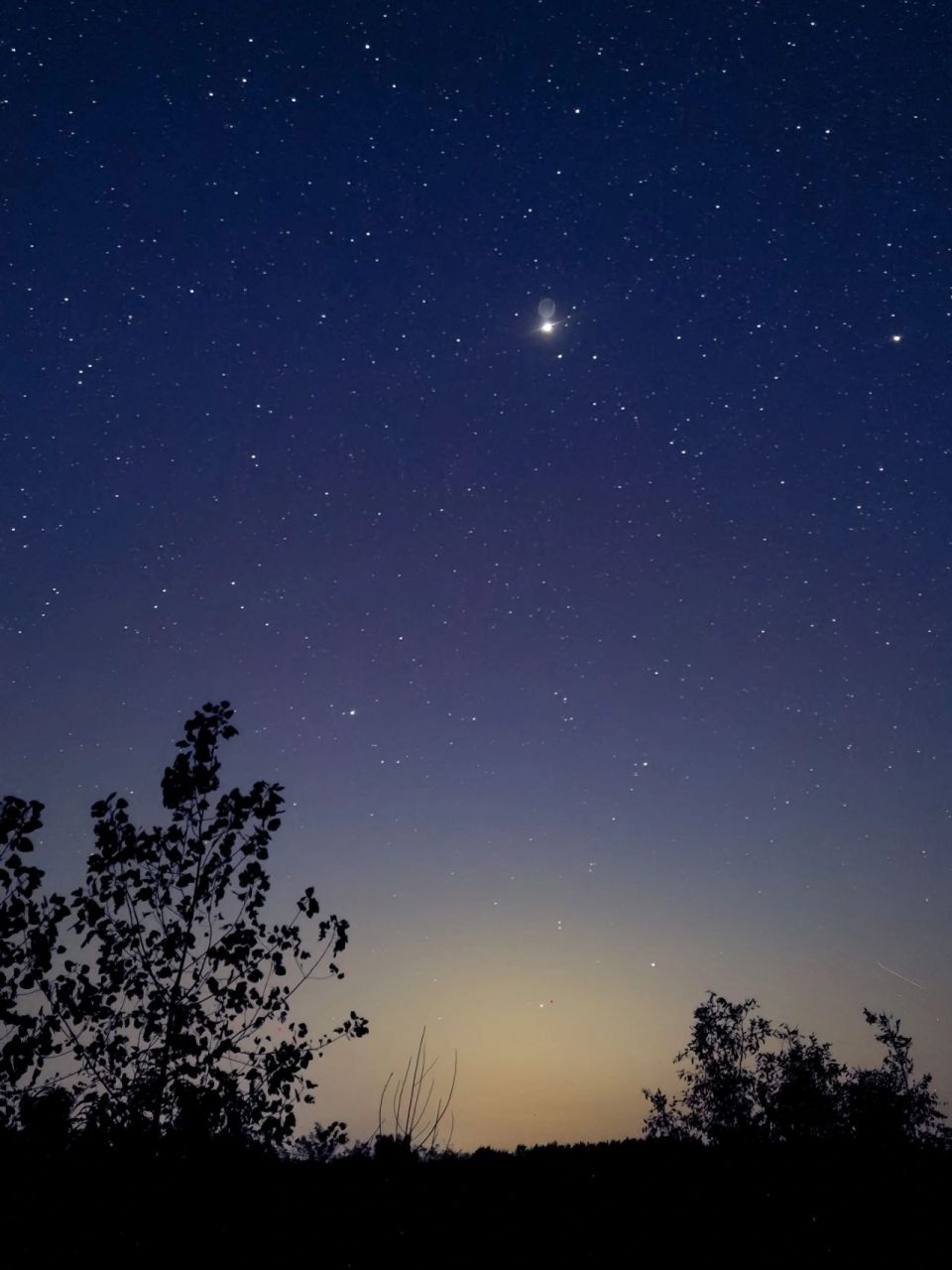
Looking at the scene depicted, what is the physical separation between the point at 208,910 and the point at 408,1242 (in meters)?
5.07

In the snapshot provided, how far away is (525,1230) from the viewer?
32.1 ft

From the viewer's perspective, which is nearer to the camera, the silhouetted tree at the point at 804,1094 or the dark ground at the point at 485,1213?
the dark ground at the point at 485,1213

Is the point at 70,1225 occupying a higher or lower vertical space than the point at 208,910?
lower

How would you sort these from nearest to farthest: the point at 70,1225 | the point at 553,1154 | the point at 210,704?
the point at 70,1225, the point at 210,704, the point at 553,1154

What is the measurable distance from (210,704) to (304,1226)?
7075mm

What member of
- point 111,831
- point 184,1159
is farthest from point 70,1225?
point 111,831

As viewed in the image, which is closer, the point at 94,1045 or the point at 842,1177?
the point at 94,1045

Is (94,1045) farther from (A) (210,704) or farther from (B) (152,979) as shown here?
(A) (210,704)

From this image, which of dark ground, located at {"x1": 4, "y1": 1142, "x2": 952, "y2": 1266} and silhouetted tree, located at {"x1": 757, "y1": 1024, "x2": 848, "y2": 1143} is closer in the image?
dark ground, located at {"x1": 4, "y1": 1142, "x2": 952, "y2": 1266}

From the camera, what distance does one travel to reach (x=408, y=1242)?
9469mm

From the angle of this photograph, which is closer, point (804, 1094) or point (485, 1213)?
point (485, 1213)

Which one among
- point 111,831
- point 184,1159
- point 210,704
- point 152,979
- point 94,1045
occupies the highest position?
point 210,704

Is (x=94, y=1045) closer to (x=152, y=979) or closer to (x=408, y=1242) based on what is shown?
(x=152, y=979)

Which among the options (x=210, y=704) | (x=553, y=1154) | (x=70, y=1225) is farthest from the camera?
(x=553, y=1154)
